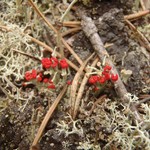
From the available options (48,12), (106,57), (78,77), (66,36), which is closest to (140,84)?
(106,57)

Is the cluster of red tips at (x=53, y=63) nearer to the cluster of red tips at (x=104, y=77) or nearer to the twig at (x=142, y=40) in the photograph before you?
the cluster of red tips at (x=104, y=77)

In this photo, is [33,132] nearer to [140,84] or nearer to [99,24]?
[140,84]

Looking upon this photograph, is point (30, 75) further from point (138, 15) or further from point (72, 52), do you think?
point (138, 15)

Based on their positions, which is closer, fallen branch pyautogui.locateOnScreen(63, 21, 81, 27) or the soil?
the soil

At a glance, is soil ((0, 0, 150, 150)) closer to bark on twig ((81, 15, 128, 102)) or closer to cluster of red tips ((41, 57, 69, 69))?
bark on twig ((81, 15, 128, 102))

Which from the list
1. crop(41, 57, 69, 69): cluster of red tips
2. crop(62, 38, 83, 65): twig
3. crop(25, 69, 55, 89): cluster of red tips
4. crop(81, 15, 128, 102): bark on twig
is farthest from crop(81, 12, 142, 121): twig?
crop(25, 69, 55, 89): cluster of red tips

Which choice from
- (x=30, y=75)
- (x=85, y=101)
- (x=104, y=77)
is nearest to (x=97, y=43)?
(x=104, y=77)

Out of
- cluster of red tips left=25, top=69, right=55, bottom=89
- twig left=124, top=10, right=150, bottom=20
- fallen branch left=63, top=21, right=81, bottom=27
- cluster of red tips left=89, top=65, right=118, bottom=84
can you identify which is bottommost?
cluster of red tips left=89, top=65, right=118, bottom=84

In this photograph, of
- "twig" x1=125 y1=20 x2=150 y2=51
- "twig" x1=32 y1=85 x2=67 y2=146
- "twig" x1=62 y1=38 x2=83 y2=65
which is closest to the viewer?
"twig" x1=32 y1=85 x2=67 y2=146
